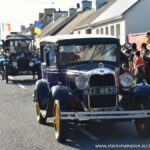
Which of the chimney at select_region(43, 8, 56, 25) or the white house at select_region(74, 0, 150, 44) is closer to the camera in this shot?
the white house at select_region(74, 0, 150, 44)

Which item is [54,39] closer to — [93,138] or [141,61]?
[93,138]

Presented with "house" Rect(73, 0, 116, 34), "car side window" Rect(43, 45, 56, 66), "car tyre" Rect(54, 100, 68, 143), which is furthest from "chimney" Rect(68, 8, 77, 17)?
"car tyre" Rect(54, 100, 68, 143)

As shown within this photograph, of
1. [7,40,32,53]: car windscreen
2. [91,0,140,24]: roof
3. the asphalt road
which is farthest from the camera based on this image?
[91,0,140,24]: roof

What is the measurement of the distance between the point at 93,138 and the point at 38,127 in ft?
5.92

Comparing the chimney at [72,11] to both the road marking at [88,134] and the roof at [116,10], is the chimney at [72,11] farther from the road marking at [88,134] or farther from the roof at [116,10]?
the road marking at [88,134]

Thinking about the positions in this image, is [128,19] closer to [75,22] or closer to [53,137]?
[75,22]

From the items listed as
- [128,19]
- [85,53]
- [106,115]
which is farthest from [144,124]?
[128,19]

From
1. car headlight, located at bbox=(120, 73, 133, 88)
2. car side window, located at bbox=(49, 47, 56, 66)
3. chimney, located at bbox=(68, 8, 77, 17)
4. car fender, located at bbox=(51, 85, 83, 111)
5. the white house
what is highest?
chimney, located at bbox=(68, 8, 77, 17)

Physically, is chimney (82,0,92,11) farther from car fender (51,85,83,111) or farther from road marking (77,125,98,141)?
car fender (51,85,83,111)

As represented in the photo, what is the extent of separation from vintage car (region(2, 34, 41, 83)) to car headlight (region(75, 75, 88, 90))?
14.5 m

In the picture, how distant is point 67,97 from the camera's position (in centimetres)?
901

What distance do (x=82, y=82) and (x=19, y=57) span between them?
624 inches

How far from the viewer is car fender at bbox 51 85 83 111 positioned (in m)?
9.02

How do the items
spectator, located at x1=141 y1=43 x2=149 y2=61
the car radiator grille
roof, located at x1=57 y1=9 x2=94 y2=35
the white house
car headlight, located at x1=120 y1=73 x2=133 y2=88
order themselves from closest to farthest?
the car radiator grille → car headlight, located at x1=120 y1=73 x2=133 y2=88 → spectator, located at x1=141 y1=43 x2=149 y2=61 → the white house → roof, located at x1=57 y1=9 x2=94 y2=35
